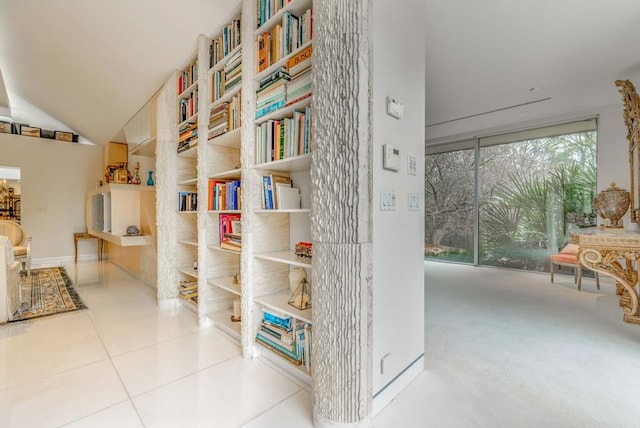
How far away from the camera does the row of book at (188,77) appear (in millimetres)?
2838

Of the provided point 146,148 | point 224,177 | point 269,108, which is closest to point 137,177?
point 146,148

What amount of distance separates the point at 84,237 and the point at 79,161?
Answer: 1.66 m

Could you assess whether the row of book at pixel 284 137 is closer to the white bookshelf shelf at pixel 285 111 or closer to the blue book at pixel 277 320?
the white bookshelf shelf at pixel 285 111

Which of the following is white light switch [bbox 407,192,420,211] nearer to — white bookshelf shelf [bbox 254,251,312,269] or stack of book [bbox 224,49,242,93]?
white bookshelf shelf [bbox 254,251,312,269]

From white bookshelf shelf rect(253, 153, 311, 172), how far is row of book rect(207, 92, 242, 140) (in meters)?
0.52

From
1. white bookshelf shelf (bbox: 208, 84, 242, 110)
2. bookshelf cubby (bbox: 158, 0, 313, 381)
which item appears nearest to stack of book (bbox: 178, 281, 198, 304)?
bookshelf cubby (bbox: 158, 0, 313, 381)

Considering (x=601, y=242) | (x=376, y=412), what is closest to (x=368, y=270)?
(x=376, y=412)

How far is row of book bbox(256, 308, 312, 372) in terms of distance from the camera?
1705 millimetres

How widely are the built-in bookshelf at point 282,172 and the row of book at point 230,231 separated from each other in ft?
1.11

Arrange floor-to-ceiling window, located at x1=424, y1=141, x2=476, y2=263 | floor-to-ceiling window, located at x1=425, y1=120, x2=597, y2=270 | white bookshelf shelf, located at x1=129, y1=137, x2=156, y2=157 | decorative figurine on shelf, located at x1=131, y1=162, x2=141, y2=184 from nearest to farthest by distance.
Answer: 1. white bookshelf shelf, located at x1=129, y1=137, x2=156, y2=157
2. decorative figurine on shelf, located at x1=131, y1=162, x2=141, y2=184
3. floor-to-ceiling window, located at x1=425, y1=120, x2=597, y2=270
4. floor-to-ceiling window, located at x1=424, y1=141, x2=476, y2=263

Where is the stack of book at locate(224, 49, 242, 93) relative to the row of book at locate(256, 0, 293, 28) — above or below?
below

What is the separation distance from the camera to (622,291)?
3221 mm

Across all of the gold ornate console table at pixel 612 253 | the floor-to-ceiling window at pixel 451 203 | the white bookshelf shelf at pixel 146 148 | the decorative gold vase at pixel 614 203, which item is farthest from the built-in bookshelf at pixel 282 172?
the floor-to-ceiling window at pixel 451 203

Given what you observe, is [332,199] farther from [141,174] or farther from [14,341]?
[141,174]
